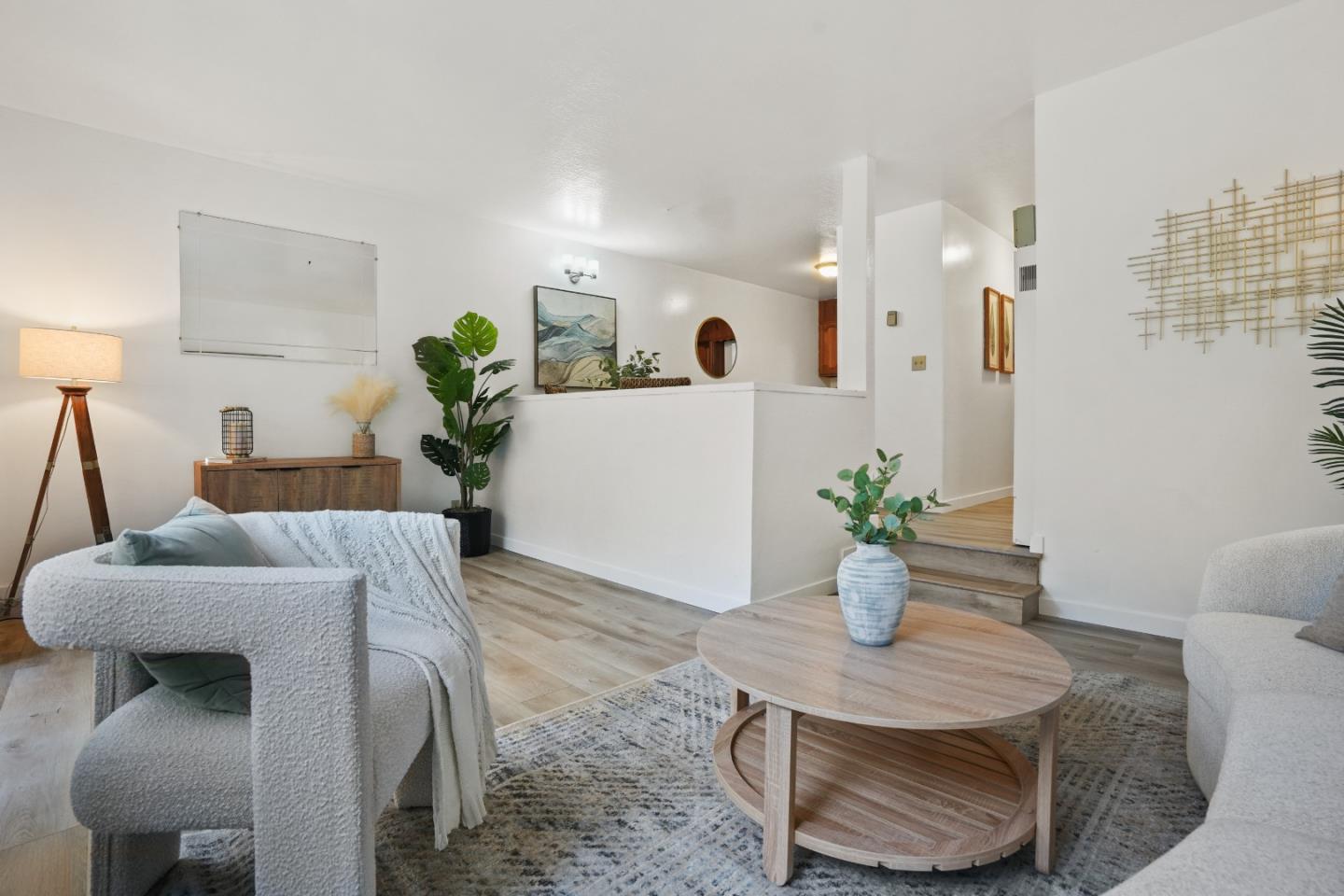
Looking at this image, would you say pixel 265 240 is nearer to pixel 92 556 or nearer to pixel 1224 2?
pixel 92 556

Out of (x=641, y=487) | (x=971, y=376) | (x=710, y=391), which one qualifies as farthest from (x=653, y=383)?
(x=971, y=376)

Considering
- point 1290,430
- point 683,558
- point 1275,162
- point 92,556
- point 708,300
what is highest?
point 708,300

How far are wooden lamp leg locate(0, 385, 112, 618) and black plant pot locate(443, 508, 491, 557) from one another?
1829mm

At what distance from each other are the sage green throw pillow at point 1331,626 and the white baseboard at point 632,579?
191 cm

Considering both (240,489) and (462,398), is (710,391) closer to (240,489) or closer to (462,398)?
(462,398)

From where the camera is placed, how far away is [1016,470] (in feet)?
11.5

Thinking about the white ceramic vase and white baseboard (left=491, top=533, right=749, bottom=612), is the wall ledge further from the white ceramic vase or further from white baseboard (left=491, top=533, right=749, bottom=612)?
the white ceramic vase

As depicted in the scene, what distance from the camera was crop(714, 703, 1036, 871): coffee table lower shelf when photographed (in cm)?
122

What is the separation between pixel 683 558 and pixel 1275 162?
10.1ft

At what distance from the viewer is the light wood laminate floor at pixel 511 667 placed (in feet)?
4.76

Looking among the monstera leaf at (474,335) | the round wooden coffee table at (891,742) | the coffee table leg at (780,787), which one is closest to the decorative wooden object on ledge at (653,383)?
the monstera leaf at (474,335)

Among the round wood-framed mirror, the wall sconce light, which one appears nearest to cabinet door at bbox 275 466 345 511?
the wall sconce light

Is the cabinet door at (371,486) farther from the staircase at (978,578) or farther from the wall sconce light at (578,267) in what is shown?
the staircase at (978,578)

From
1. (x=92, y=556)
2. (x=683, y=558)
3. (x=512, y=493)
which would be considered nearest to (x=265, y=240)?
(x=512, y=493)
